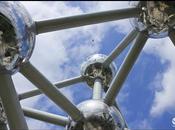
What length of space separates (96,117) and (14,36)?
202cm

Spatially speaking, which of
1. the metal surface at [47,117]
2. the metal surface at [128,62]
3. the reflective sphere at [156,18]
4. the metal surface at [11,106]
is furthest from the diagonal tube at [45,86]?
the reflective sphere at [156,18]

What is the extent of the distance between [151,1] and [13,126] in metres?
2.30

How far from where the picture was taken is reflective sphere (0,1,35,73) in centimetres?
521

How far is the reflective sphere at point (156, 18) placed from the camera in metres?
5.40

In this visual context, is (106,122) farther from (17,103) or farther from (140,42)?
(17,103)

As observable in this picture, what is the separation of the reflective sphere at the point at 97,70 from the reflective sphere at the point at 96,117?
2932 mm

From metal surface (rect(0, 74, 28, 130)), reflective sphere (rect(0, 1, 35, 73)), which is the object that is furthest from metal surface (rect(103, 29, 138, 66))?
metal surface (rect(0, 74, 28, 130))

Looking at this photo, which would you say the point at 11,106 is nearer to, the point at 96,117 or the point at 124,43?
the point at 96,117

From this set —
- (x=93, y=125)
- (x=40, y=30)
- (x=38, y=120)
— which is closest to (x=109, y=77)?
(x=38, y=120)

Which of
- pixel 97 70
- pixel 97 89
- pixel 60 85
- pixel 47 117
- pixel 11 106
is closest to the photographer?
pixel 11 106

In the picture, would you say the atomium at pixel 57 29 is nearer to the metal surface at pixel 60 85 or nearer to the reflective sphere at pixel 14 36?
the reflective sphere at pixel 14 36

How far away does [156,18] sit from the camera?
5.81m

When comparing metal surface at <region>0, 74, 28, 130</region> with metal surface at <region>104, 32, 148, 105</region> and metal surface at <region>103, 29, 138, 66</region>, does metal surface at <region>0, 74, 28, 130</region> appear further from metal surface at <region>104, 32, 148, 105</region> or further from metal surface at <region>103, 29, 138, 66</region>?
metal surface at <region>103, 29, 138, 66</region>

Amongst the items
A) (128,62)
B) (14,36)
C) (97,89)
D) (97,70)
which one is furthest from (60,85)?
(14,36)
